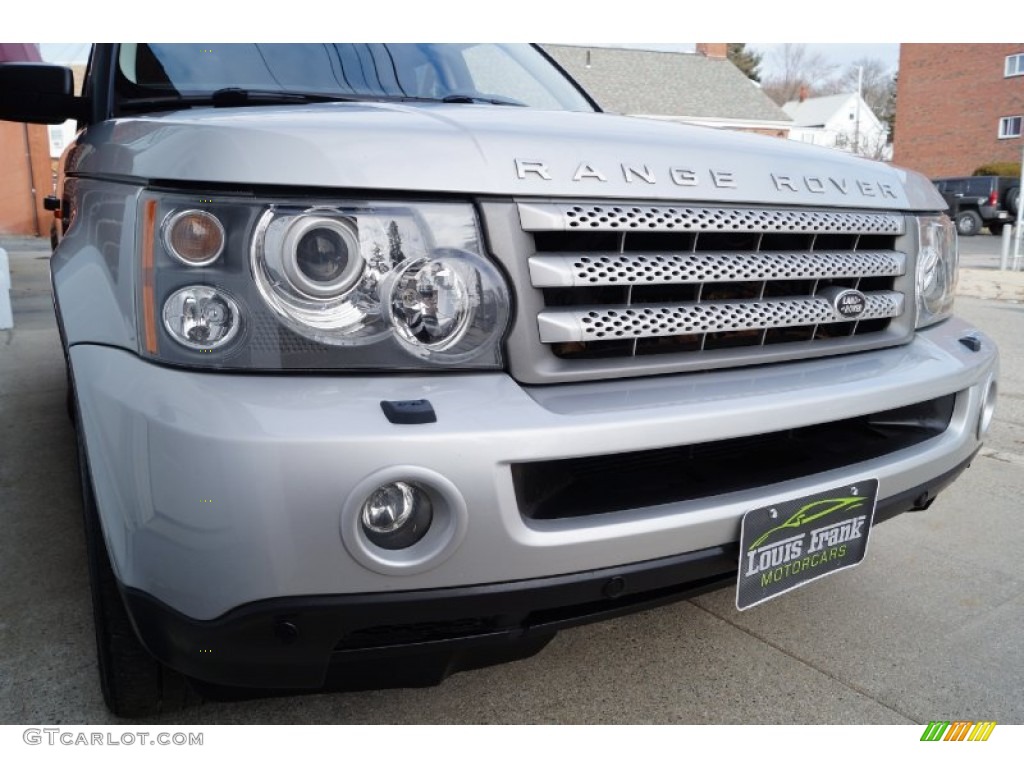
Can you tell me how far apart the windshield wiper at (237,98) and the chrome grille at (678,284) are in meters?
1.00

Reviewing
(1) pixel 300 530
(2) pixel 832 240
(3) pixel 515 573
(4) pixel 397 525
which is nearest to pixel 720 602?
(2) pixel 832 240

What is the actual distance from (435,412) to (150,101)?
4.85 ft

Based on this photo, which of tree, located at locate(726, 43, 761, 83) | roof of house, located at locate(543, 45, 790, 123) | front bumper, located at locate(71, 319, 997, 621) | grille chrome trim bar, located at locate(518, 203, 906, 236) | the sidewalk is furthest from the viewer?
tree, located at locate(726, 43, 761, 83)

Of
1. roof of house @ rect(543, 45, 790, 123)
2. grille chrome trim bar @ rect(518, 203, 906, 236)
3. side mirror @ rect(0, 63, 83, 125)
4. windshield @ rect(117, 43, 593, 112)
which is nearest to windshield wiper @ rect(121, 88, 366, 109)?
windshield @ rect(117, 43, 593, 112)

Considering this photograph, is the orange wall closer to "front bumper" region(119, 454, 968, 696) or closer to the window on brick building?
"front bumper" region(119, 454, 968, 696)

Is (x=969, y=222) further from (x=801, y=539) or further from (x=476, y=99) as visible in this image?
(x=801, y=539)

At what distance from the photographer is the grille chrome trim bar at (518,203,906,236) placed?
4.87 feet

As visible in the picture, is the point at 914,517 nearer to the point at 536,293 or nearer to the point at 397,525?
the point at 536,293

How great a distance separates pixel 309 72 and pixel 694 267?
1.35m

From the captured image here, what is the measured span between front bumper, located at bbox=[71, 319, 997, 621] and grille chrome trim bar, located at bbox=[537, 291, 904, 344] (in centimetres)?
11

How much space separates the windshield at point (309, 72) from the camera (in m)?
2.27
